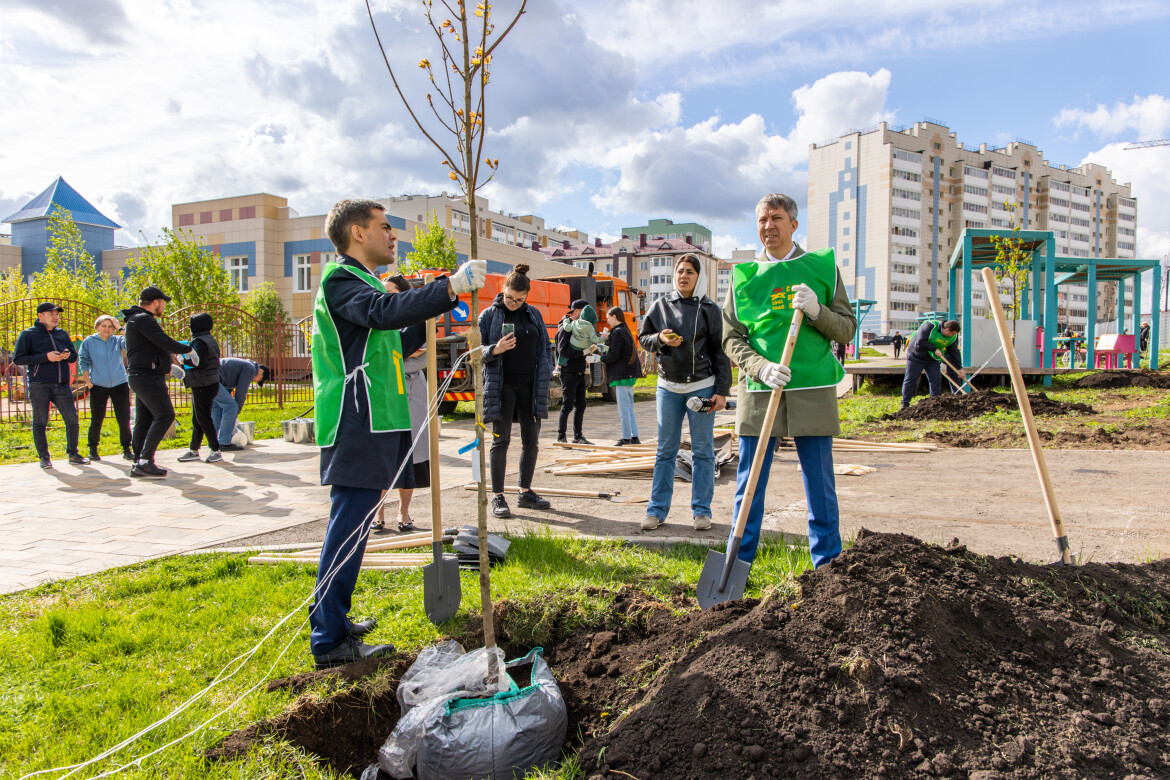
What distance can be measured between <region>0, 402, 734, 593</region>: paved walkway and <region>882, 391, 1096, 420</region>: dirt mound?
21.2 feet

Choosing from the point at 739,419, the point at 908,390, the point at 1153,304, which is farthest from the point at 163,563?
the point at 1153,304

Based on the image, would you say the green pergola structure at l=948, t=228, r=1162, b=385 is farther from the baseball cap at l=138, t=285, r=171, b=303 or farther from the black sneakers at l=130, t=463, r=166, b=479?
the black sneakers at l=130, t=463, r=166, b=479

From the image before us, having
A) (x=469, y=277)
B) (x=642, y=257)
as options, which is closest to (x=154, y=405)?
(x=469, y=277)

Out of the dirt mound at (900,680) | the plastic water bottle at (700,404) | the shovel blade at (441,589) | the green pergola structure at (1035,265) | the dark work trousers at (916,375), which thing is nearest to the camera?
the dirt mound at (900,680)

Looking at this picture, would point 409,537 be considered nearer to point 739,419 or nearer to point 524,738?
point 739,419

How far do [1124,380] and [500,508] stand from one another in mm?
17713

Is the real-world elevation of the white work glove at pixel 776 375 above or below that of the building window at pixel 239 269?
below

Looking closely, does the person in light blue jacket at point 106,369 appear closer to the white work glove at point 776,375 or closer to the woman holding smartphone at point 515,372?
the woman holding smartphone at point 515,372

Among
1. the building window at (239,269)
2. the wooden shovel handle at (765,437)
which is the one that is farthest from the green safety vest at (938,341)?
the building window at (239,269)

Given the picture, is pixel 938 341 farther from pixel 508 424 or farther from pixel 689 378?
pixel 508 424

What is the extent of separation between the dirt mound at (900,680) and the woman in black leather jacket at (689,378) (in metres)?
2.30

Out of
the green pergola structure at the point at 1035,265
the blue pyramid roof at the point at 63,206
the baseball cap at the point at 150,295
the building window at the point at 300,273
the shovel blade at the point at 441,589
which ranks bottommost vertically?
the shovel blade at the point at 441,589

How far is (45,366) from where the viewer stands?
8359 mm

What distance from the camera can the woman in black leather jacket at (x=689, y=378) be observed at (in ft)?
16.3
